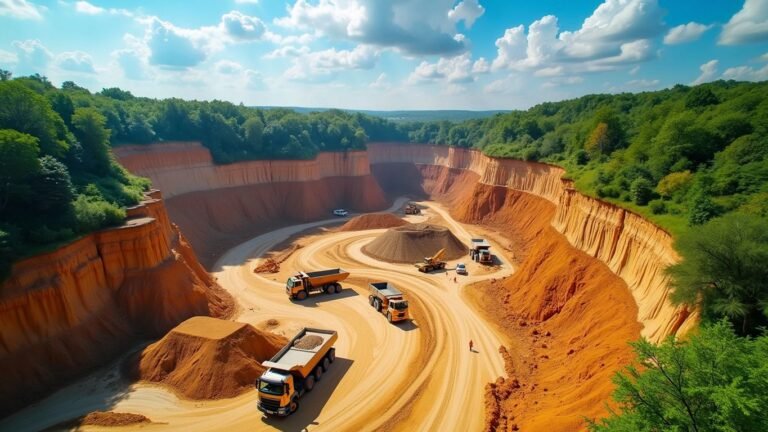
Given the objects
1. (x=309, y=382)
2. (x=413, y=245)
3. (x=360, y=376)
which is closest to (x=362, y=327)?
(x=360, y=376)

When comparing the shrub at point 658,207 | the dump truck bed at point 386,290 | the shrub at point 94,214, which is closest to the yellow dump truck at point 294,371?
the dump truck bed at point 386,290

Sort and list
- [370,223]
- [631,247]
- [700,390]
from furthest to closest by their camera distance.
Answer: [370,223] < [631,247] < [700,390]

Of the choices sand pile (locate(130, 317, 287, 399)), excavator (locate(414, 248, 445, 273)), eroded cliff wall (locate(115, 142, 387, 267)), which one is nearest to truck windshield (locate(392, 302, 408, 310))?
sand pile (locate(130, 317, 287, 399))

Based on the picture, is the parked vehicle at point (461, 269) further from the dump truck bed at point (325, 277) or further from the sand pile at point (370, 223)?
the sand pile at point (370, 223)

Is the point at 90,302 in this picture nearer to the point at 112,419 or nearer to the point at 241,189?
the point at 112,419

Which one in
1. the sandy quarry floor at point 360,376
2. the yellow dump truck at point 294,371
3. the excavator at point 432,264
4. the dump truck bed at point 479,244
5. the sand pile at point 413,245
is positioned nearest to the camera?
the yellow dump truck at point 294,371
